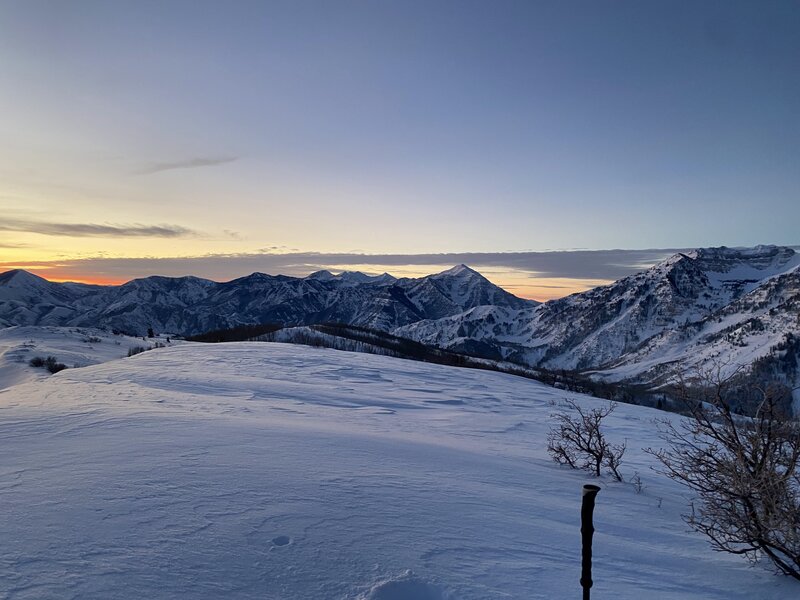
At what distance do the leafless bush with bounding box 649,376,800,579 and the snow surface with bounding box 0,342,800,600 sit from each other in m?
0.43

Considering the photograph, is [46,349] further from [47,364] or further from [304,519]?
[304,519]

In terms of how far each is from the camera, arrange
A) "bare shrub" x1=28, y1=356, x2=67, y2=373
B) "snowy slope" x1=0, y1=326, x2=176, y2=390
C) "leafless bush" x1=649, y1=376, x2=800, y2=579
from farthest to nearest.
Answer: "bare shrub" x1=28, y1=356, x2=67, y2=373 < "snowy slope" x1=0, y1=326, x2=176, y2=390 < "leafless bush" x1=649, y1=376, x2=800, y2=579

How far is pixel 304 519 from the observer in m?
5.18

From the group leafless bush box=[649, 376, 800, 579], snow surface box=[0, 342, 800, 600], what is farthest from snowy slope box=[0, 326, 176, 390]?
leafless bush box=[649, 376, 800, 579]

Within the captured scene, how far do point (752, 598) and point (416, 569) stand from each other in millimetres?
3585

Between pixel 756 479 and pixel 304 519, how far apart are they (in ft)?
17.1

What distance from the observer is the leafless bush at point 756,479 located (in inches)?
196

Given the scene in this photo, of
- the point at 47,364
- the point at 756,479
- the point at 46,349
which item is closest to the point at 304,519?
the point at 756,479

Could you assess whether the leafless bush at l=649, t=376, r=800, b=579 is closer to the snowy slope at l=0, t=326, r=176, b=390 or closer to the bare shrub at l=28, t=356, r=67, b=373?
the snowy slope at l=0, t=326, r=176, b=390

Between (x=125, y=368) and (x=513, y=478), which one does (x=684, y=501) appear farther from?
(x=125, y=368)

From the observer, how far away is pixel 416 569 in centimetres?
448

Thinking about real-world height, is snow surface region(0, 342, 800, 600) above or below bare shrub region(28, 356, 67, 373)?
above

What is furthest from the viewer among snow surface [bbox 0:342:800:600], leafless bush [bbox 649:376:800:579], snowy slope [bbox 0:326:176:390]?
snowy slope [bbox 0:326:176:390]

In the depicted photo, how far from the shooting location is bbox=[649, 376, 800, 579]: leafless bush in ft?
16.3
